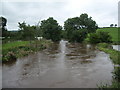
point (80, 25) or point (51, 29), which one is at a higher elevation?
point (80, 25)

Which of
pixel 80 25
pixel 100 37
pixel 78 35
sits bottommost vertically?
pixel 100 37

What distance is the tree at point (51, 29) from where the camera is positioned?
45.2 m

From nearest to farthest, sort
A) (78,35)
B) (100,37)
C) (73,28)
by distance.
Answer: (100,37) → (78,35) → (73,28)

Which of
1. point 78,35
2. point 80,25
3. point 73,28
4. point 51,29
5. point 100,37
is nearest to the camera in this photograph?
point 100,37

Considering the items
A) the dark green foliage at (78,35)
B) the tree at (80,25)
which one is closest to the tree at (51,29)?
the tree at (80,25)

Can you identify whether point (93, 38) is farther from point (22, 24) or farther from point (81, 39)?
point (22, 24)

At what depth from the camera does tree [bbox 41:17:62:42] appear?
45250 mm

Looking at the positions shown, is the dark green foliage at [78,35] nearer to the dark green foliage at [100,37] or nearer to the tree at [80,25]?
the tree at [80,25]

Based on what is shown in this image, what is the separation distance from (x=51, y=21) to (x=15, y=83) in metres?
40.8

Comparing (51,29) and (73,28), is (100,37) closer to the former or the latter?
(73,28)

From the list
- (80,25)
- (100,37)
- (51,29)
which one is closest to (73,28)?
(80,25)

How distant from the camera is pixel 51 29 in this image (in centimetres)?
4541

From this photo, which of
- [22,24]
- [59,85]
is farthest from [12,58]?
[22,24]

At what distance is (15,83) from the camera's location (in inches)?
267
